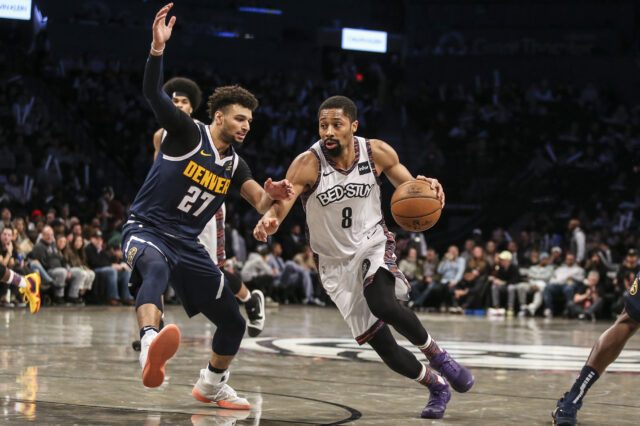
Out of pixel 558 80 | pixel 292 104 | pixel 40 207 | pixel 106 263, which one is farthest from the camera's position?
pixel 558 80

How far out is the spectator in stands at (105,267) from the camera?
15258mm

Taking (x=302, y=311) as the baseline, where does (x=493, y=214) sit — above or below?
above

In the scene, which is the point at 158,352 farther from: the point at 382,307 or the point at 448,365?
the point at 448,365

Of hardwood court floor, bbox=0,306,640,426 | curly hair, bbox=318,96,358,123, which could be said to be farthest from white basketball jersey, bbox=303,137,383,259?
hardwood court floor, bbox=0,306,640,426

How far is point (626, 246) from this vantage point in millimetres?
18297

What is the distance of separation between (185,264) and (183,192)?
0.42 m

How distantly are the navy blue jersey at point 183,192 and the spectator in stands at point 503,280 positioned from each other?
1211 cm

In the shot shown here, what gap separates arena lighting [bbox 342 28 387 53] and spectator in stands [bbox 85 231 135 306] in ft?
44.4

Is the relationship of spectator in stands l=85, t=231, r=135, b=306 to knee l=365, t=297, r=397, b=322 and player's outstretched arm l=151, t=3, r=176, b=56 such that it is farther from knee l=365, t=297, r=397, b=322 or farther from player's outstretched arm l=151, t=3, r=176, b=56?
player's outstretched arm l=151, t=3, r=176, b=56

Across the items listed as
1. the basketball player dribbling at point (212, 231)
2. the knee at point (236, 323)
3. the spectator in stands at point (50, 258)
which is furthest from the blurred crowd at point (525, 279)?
the knee at point (236, 323)

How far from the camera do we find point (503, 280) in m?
16.9

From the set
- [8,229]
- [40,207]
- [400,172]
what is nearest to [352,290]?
[400,172]

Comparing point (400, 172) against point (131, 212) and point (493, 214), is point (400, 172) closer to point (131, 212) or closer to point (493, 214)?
point (131, 212)

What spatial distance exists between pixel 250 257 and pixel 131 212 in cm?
1205
